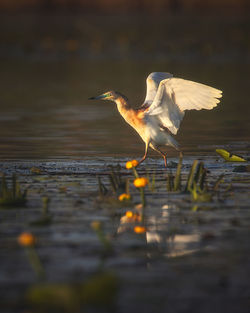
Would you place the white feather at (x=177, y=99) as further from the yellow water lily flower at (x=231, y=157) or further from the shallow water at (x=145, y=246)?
the shallow water at (x=145, y=246)

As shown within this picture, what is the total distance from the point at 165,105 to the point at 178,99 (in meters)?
0.20

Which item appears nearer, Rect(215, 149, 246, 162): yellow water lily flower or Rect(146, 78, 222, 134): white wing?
Rect(146, 78, 222, 134): white wing

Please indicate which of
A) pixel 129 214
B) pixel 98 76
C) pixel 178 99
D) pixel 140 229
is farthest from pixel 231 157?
pixel 98 76

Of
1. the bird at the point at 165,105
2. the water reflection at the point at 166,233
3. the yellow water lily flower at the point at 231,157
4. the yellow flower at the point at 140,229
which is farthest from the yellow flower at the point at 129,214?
the yellow water lily flower at the point at 231,157

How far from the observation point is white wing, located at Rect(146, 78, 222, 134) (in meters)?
10.3

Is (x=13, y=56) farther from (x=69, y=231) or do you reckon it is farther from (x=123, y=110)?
(x=69, y=231)

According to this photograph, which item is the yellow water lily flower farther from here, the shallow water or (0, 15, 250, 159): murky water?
(0, 15, 250, 159): murky water

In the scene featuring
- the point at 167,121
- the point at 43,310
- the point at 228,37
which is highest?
the point at 228,37

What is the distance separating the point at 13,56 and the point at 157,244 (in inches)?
1201

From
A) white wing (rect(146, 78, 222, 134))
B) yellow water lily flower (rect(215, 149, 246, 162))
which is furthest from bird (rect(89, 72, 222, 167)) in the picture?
yellow water lily flower (rect(215, 149, 246, 162))

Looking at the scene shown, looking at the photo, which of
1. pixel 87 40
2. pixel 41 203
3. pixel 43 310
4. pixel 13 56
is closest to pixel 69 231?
pixel 41 203

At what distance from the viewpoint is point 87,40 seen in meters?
39.7

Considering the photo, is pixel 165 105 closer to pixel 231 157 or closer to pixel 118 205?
pixel 231 157

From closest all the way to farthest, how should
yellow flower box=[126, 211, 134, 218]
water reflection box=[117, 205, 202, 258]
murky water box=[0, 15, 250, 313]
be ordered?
murky water box=[0, 15, 250, 313] < water reflection box=[117, 205, 202, 258] < yellow flower box=[126, 211, 134, 218]
